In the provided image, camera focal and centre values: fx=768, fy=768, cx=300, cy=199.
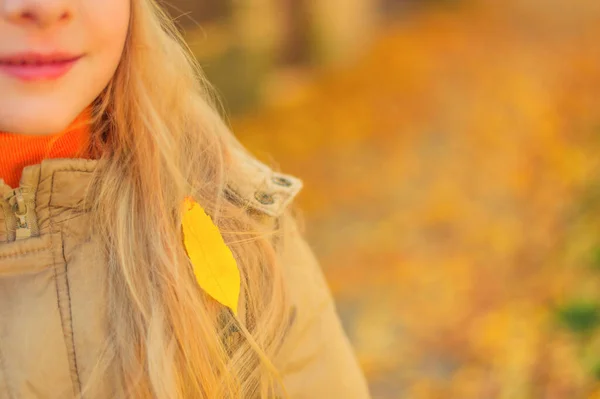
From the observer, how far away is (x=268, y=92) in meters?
5.41

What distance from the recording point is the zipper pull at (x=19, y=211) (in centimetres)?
112

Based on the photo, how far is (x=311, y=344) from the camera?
133 cm

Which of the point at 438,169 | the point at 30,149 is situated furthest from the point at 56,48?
the point at 438,169

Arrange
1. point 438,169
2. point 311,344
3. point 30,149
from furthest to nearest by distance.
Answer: point 438,169 → point 311,344 → point 30,149

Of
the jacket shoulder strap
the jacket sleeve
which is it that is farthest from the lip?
the jacket sleeve

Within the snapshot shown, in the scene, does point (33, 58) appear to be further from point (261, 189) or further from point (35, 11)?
point (261, 189)

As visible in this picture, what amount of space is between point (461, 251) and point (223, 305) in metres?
2.51

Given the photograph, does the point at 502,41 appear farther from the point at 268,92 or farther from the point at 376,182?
the point at 376,182

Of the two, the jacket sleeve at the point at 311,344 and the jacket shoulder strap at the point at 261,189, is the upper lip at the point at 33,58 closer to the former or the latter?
the jacket shoulder strap at the point at 261,189

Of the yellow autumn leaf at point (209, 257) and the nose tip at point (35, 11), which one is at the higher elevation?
the nose tip at point (35, 11)

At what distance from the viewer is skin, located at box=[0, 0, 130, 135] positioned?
107 cm

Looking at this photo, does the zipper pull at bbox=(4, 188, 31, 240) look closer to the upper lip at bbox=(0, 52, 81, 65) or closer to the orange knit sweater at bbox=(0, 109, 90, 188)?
the orange knit sweater at bbox=(0, 109, 90, 188)

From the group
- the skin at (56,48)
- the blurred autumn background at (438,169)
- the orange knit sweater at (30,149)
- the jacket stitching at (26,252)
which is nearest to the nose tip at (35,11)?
the skin at (56,48)

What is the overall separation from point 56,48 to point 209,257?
1.30 feet
